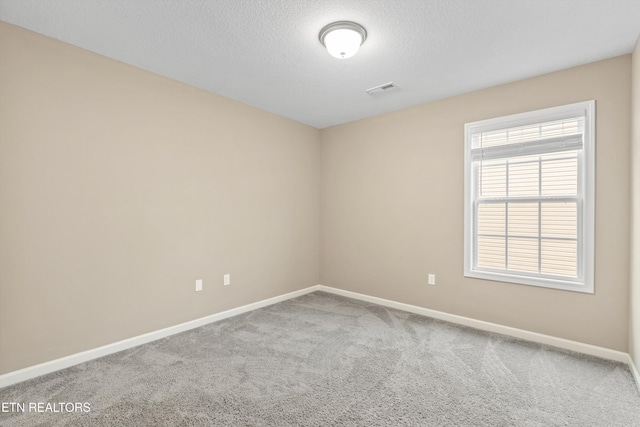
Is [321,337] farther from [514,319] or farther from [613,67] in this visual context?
[613,67]

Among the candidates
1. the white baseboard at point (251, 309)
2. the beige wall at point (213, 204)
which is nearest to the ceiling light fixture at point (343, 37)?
the beige wall at point (213, 204)

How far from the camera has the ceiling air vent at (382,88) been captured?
3.14m

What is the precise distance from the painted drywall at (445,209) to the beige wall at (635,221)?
101 millimetres

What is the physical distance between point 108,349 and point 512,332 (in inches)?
147

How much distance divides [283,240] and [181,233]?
57.1 inches

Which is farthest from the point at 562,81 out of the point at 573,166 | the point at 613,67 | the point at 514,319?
the point at 514,319

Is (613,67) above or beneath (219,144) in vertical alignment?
above

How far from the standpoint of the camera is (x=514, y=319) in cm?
304

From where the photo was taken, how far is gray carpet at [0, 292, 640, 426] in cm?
184

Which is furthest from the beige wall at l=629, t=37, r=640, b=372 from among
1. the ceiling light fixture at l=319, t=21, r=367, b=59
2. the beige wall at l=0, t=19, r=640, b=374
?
the ceiling light fixture at l=319, t=21, r=367, b=59

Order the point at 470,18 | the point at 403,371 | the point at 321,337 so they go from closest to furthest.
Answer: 1. the point at 470,18
2. the point at 403,371
3. the point at 321,337

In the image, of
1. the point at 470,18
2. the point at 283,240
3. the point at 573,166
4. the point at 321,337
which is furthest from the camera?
the point at 283,240

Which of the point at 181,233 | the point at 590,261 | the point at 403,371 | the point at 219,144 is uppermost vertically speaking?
the point at 219,144

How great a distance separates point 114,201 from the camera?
2.66 m
